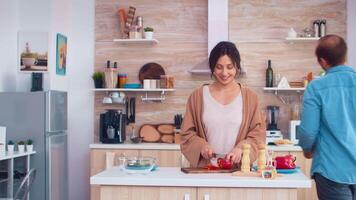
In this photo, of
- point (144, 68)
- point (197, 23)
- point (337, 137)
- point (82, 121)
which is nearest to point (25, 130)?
point (82, 121)

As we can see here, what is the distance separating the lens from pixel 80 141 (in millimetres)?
6152

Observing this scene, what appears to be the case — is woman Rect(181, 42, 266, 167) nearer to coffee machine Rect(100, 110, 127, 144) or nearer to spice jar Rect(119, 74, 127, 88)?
coffee machine Rect(100, 110, 127, 144)

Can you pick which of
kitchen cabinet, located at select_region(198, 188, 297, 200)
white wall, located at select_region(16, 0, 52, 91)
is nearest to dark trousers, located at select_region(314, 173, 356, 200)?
kitchen cabinet, located at select_region(198, 188, 297, 200)

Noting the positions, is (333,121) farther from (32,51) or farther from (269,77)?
(32,51)

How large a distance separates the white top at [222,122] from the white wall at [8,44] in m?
3.05

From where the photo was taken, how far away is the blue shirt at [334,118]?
95.5 inches

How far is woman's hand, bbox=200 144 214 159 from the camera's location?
9.37 ft

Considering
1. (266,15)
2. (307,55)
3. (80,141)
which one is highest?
(266,15)

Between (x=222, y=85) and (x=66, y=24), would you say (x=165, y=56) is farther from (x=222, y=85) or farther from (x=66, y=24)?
(x=222, y=85)

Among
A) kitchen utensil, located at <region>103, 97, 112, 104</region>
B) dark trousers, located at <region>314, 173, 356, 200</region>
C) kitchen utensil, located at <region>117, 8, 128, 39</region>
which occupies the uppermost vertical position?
kitchen utensil, located at <region>117, 8, 128, 39</region>

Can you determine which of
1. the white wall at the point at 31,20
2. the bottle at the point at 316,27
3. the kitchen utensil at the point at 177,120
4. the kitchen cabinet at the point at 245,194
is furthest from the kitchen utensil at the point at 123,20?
the kitchen cabinet at the point at 245,194

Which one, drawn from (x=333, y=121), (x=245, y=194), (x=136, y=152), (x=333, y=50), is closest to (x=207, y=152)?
(x=245, y=194)

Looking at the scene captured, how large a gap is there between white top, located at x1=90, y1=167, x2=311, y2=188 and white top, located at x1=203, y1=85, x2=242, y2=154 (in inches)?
13.1

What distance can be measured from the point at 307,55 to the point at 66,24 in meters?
2.64
